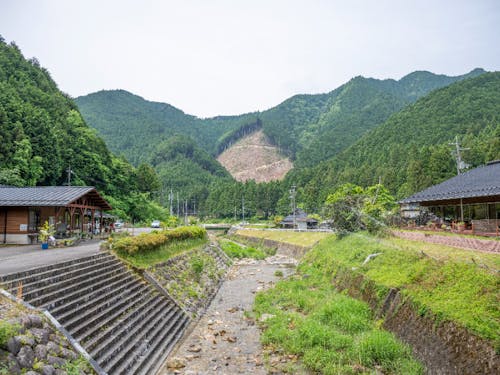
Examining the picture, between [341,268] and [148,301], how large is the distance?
10.7 metres

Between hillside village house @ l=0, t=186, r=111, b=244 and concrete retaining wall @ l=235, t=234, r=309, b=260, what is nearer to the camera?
hillside village house @ l=0, t=186, r=111, b=244

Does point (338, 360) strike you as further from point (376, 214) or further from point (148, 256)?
point (376, 214)

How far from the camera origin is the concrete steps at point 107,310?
889 centimetres

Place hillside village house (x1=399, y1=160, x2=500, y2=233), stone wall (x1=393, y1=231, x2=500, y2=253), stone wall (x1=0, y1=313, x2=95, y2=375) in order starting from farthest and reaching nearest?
hillside village house (x1=399, y1=160, x2=500, y2=233) < stone wall (x1=393, y1=231, x2=500, y2=253) < stone wall (x1=0, y1=313, x2=95, y2=375)

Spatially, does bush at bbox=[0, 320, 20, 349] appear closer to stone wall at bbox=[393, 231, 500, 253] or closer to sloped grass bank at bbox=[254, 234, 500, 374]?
sloped grass bank at bbox=[254, 234, 500, 374]

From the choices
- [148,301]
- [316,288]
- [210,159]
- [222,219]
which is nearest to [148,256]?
[148,301]

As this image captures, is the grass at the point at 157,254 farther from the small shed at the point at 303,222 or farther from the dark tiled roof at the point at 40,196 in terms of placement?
the small shed at the point at 303,222

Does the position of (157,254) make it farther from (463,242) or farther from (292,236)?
(292,236)

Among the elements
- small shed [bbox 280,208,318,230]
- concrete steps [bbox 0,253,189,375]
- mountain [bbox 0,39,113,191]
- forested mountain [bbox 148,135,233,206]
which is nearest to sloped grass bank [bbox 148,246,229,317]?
concrete steps [bbox 0,253,189,375]

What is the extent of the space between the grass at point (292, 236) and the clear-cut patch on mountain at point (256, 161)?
360 ft

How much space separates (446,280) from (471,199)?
51.2ft

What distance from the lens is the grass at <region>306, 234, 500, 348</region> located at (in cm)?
815

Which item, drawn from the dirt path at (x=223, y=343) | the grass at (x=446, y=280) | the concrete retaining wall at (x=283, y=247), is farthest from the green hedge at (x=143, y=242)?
the concrete retaining wall at (x=283, y=247)

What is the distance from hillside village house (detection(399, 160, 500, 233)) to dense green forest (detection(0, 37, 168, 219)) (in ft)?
126
